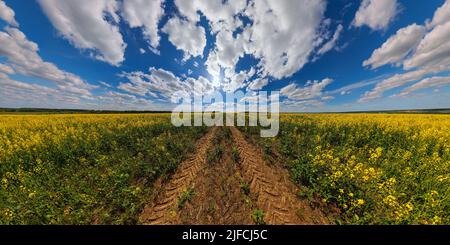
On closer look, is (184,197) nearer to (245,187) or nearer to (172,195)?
(172,195)

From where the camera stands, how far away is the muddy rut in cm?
391

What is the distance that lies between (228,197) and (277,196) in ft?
4.86

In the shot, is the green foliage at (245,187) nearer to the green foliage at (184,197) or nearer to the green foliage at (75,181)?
the green foliage at (184,197)

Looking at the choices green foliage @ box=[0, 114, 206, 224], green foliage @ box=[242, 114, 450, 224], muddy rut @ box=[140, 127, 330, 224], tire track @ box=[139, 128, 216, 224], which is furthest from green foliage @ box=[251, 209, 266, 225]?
green foliage @ box=[0, 114, 206, 224]

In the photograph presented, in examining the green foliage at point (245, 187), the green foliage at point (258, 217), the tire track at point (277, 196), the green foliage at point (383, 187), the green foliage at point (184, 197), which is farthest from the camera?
the green foliage at point (245, 187)

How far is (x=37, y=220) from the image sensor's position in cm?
358

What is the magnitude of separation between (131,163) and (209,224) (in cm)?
416

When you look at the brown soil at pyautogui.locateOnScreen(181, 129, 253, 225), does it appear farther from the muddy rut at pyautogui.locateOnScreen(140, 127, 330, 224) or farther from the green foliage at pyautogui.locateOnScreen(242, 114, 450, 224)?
the green foliage at pyautogui.locateOnScreen(242, 114, 450, 224)

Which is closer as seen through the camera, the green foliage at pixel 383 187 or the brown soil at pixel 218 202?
the green foliage at pixel 383 187

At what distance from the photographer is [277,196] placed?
4621 mm

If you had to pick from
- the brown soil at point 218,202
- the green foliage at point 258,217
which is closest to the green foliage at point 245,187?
the brown soil at point 218,202

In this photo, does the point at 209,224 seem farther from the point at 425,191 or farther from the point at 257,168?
the point at 425,191

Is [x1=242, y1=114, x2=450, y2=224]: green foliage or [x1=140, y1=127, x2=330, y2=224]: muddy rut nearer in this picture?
[x1=242, y1=114, x2=450, y2=224]: green foliage

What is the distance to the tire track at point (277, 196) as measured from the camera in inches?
152
